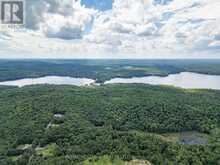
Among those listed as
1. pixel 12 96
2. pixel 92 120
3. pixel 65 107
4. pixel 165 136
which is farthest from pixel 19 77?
pixel 165 136

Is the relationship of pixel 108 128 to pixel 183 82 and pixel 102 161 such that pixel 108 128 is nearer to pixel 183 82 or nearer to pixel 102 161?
pixel 102 161

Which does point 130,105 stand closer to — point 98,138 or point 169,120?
point 169,120

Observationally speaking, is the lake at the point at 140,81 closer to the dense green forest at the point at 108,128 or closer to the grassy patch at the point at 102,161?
the dense green forest at the point at 108,128

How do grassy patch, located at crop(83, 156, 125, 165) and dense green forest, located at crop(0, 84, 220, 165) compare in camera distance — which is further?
dense green forest, located at crop(0, 84, 220, 165)

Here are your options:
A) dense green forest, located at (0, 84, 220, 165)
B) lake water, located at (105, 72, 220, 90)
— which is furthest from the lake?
dense green forest, located at (0, 84, 220, 165)

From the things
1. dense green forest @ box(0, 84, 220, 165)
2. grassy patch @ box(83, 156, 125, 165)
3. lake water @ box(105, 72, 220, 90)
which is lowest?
grassy patch @ box(83, 156, 125, 165)

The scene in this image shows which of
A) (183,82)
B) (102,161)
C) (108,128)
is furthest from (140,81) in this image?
(102,161)

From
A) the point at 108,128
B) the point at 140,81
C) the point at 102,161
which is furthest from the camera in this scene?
the point at 140,81

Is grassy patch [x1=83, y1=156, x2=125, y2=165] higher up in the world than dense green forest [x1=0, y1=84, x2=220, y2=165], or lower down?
lower down

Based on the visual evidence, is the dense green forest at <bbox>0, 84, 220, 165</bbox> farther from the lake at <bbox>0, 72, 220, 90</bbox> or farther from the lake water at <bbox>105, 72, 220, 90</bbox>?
the lake at <bbox>0, 72, 220, 90</bbox>
